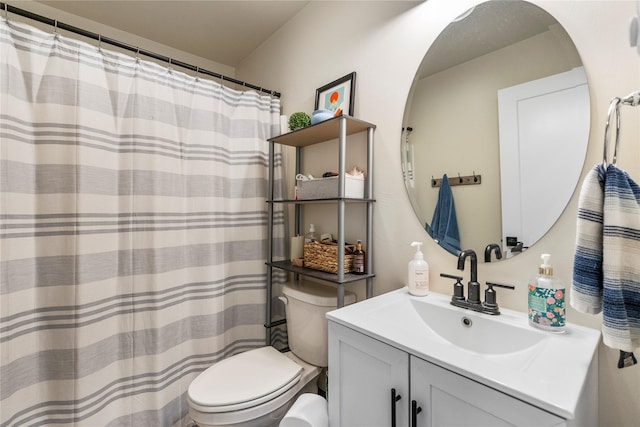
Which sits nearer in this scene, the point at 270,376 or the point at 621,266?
the point at 621,266

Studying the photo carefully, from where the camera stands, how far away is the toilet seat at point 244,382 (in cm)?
109

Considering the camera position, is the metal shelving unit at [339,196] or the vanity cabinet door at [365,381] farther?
the metal shelving unit at [339,196]

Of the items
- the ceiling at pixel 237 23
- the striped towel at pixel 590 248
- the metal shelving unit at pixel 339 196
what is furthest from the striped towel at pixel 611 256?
the metal shelving unit at pixel 339 196

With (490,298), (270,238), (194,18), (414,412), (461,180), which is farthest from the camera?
(194,18)

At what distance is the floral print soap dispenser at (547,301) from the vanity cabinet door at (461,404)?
0.36 m

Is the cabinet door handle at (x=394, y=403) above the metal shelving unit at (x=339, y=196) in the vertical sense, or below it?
below

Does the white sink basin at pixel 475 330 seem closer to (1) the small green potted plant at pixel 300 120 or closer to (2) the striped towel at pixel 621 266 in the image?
(2) the striped towel at pixel 621 266

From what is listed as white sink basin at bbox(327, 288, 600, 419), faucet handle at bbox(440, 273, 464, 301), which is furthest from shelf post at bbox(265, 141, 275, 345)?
faucet handle at bbox(440, 273, 464, 301)

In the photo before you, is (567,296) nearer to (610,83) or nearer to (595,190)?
(595,190)

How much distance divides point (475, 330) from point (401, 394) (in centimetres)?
35

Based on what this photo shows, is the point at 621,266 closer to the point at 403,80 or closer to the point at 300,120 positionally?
the point at 403,80

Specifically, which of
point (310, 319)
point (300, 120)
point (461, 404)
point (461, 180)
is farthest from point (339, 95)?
point (461, 404)

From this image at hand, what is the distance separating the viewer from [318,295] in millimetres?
1364

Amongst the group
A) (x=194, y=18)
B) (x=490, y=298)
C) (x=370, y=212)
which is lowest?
(x=490, y=298)
